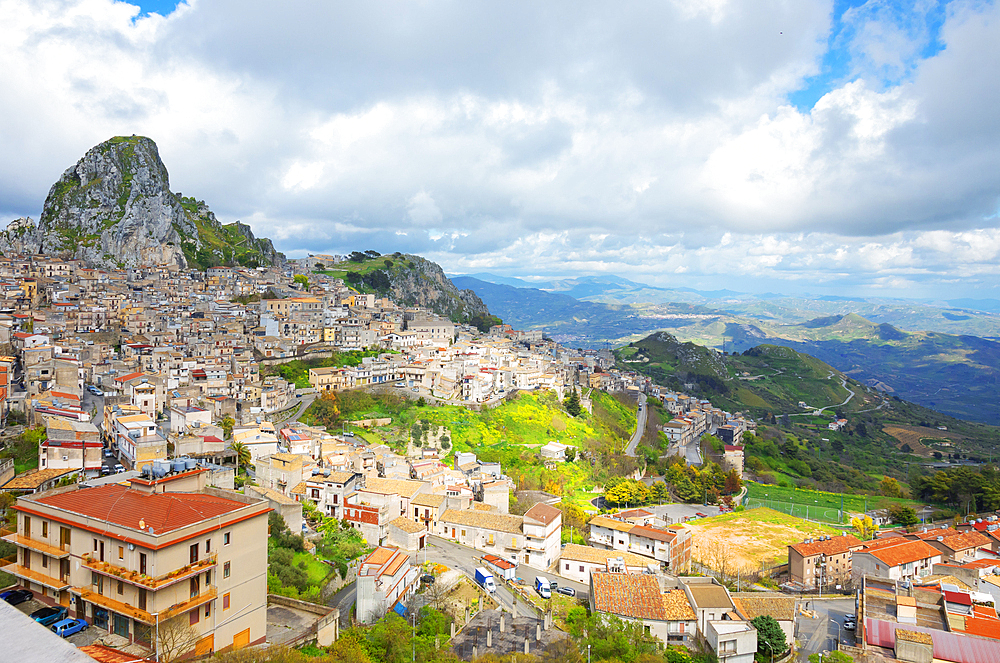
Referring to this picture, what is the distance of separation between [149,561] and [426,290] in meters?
94.7

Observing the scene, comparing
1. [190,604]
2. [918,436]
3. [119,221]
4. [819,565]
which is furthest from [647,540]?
[918,436]

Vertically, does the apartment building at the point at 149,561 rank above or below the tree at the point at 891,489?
above

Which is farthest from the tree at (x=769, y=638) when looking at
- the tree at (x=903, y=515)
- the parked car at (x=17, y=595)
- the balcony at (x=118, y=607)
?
the tree at (x=903, y=515)

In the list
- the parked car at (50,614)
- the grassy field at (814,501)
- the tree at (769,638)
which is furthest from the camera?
the grassy field at (814,501)

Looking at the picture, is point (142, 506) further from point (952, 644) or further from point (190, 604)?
point (952, 644)

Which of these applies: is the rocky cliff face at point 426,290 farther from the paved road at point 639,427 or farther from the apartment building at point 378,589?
the apartment building at point 378,589

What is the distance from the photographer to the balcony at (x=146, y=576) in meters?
12.6

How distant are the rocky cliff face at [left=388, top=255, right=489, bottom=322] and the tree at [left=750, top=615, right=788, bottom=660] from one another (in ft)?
→ 264

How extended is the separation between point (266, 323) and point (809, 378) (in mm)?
108300

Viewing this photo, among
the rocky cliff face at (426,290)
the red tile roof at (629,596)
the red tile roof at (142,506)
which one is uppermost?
the rocky cliff face at (426,290)

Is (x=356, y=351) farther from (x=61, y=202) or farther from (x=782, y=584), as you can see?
(x=61, y=202)

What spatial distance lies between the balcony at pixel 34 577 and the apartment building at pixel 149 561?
0.02 metres

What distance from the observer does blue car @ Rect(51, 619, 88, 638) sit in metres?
12.8

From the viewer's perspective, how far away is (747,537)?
127ft
